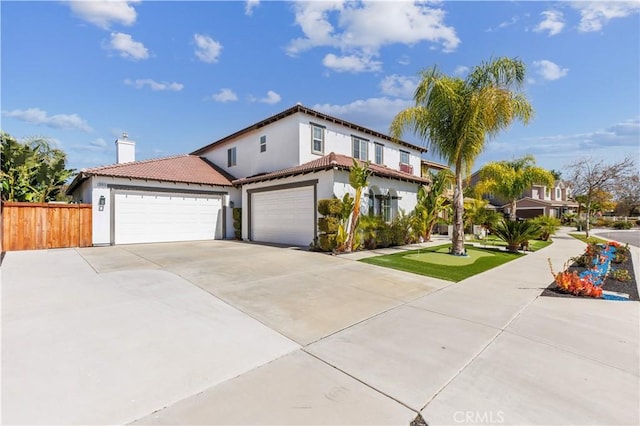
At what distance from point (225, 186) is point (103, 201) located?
632 centimetres

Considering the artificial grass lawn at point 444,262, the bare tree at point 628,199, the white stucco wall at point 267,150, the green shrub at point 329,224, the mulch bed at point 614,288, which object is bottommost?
the mulch bed at point 614,288

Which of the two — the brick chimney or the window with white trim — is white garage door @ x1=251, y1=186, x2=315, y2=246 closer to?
the window with white trim

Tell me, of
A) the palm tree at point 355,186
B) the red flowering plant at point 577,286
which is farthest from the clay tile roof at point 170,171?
the red flowering plant at point 577,286

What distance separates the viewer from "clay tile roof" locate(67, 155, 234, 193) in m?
14.3

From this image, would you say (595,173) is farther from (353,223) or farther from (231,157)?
(231,157)

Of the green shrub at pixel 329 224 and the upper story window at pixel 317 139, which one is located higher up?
the upper story window at pixel 317 139

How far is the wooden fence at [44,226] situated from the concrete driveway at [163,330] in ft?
18.2

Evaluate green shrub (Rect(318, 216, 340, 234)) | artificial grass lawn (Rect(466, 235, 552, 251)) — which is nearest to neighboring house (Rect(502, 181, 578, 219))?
artificial grass lawn (Rect(466, 235, 552, 251))

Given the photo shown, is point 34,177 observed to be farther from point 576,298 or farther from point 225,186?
point 576,298

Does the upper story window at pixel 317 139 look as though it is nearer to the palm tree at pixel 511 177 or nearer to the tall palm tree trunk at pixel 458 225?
the tall palm tree trunk at pixel 458 225

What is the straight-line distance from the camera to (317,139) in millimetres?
15578

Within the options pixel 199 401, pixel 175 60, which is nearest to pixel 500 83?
pixel 199 401

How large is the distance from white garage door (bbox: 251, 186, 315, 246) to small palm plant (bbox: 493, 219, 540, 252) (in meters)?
8.74

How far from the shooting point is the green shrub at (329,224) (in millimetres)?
11641
